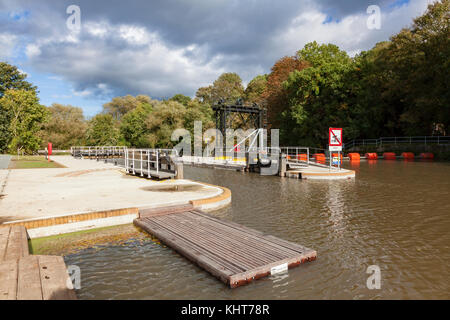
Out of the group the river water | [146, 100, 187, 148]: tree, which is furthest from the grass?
[146, 100, 187, 148]: tree

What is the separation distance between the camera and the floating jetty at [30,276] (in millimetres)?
3402

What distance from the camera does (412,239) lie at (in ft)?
19.7

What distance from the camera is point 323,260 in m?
5.00

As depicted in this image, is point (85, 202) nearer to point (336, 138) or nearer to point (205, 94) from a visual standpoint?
point (336, 138)

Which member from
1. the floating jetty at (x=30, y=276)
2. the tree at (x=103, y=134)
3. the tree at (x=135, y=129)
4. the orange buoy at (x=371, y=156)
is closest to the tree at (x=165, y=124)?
the tree at (x=135, y=129)

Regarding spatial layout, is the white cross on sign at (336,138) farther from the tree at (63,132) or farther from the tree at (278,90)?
the tree at (63,132)

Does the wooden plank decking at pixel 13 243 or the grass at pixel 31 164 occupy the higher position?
the grass at pixel 31 164

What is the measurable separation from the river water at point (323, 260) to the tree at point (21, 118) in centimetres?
3793

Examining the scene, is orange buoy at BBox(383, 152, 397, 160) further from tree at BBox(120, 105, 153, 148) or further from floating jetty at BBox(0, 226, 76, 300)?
tree at BBox(120, 105, 153, 148)

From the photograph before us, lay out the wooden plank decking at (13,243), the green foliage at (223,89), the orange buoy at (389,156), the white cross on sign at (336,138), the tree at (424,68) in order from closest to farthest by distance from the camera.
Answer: the wooden plank decking at (13,243) < the white cross on sign at (336,138) < the tree at (424,68) < the orange buoy at (389,156) < the green foliage at (223,89)

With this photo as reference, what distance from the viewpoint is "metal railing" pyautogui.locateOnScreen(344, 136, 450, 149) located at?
3166 centimetres

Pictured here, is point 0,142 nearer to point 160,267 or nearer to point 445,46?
point 160,267

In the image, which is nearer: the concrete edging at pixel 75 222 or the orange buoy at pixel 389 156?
the concrete edging at pixel 75 222

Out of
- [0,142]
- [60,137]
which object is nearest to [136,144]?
[60,137]
